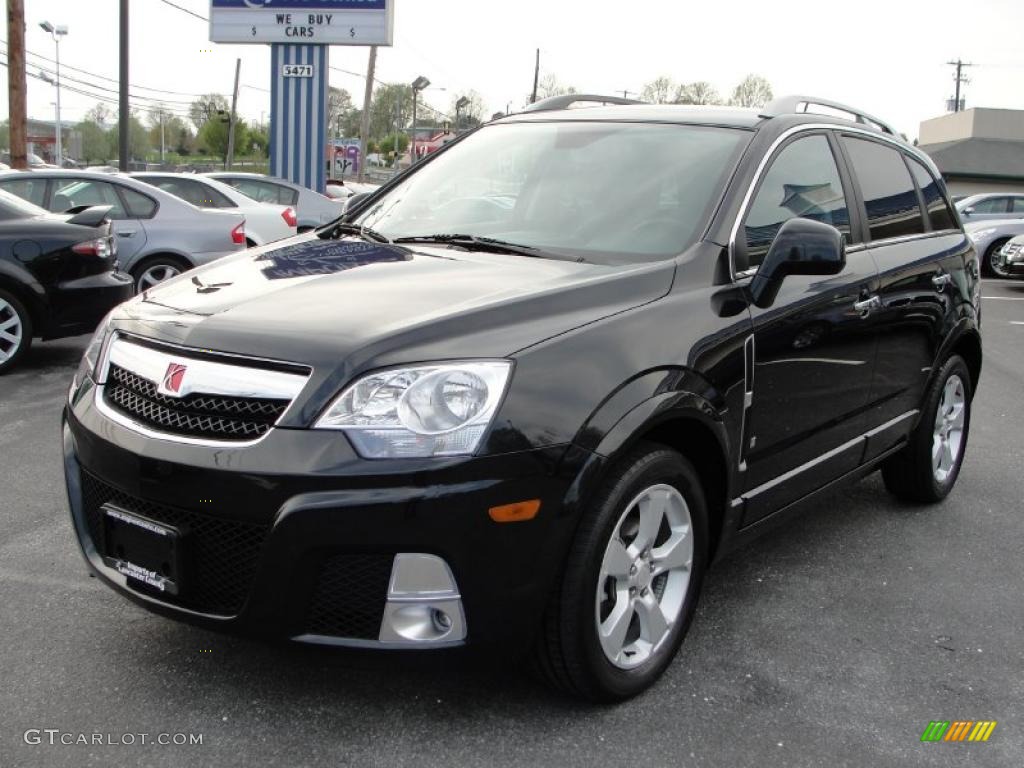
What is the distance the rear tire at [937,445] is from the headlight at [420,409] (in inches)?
115

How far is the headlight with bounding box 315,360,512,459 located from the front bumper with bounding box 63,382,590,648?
41 mm

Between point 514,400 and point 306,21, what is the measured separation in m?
18.2

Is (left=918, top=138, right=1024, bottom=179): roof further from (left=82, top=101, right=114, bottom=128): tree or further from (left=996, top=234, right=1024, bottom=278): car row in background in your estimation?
(left=82, top=101, right=114, bottom=128): tree

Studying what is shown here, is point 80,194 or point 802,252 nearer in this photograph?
point 802,252

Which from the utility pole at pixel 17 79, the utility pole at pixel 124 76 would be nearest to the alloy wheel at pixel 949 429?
the utility pole at pixel 124 76

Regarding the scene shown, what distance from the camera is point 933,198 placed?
5.05 m

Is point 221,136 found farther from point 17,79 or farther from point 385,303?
point 385,303

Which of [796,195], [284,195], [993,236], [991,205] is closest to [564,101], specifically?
[796,195]

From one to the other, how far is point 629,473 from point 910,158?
2.95 m

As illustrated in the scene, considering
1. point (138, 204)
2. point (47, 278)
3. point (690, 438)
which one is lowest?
point (690, 438)

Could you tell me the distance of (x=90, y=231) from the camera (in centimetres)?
793

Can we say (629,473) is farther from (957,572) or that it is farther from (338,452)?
(957,572)

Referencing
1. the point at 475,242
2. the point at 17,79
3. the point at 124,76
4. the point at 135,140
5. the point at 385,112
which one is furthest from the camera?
the point at 135,140

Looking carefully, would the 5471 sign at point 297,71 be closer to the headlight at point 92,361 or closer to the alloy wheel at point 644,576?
the headlight at point 92,361
